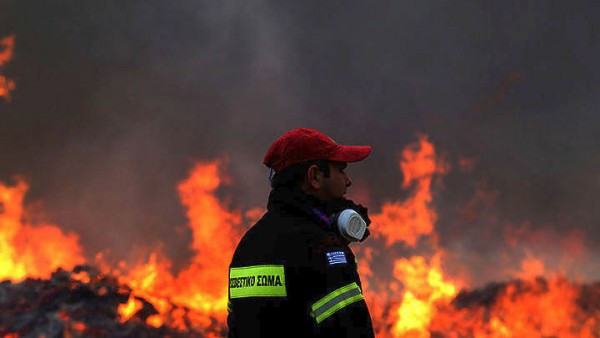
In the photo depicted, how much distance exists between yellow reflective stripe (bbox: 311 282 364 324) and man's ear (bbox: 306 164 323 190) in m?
0.71

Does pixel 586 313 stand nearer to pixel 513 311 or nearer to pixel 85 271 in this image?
pixel 513 311

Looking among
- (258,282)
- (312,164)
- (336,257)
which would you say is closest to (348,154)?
(312,164)

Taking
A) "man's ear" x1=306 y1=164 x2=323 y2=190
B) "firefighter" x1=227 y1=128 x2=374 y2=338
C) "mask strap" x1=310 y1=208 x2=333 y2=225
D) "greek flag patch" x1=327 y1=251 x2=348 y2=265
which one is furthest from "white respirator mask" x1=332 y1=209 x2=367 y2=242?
"greek flag patch" x1=327 y1=251 x2=348 y2=265

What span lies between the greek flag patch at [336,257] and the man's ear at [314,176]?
55cm

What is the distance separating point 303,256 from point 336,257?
0.50 feet

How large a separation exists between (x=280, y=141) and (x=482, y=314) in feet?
102

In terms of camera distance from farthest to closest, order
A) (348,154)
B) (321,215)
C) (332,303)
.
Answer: (348,154) < (321,215) < (332,303)

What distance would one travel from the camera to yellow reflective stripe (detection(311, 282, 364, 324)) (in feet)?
7.29

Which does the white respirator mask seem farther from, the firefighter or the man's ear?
the man's ear

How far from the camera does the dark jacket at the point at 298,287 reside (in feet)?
7.36

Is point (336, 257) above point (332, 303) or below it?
above

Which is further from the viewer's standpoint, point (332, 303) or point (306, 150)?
point (306, 150)

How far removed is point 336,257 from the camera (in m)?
2.33

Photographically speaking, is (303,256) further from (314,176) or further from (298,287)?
(314,176)
